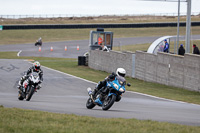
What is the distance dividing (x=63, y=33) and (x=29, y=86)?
63.8m

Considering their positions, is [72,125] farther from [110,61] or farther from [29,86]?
[110,61]

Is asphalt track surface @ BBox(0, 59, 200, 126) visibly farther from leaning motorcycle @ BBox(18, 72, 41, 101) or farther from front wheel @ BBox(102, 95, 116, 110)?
leaning motorcycle @ BBox(18, 72, 41, 101)

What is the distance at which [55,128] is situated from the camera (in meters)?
8.52

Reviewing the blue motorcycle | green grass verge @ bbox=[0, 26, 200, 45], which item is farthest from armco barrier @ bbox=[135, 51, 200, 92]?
green grass verge @ bbox=[0, 26, 200, 45]

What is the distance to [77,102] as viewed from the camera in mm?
15562

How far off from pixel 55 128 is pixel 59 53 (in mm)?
44445

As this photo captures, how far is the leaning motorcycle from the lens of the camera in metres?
15.4

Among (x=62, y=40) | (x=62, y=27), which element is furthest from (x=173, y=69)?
(x=62, y=27)

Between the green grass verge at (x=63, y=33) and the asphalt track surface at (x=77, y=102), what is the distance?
3848cm

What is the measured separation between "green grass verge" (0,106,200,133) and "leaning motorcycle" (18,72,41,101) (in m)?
4.98

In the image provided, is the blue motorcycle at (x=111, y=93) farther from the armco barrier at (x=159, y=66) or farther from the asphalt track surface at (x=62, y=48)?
the asphalt track surface at (x=62, y=48)

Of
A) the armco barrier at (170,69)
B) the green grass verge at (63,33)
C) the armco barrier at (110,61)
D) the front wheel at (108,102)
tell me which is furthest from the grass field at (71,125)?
the green grass verge at (63,33)

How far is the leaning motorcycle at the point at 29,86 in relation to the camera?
15.4 m

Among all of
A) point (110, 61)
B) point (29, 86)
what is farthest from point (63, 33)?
point (29, 86)
